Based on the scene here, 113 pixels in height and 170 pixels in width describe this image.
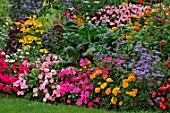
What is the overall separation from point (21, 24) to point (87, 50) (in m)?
1.95

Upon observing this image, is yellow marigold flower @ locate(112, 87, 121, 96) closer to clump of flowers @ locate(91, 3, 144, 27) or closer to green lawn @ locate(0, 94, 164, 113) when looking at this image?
green lawn @ locate(0, 94, 164, 113)

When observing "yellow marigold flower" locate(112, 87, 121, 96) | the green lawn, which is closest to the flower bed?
"yellow marigold flower" locate(112, 87, 121, 96)

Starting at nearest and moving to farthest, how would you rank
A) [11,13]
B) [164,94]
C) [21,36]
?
[164,94]
[21,36]
[11,13]

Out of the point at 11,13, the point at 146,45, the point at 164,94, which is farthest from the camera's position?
the point at 11,13

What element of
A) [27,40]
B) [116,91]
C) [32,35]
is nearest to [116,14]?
[32,35]

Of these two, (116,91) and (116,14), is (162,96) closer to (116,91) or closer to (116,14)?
(116,91)

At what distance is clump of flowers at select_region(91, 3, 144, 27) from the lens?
10094mm

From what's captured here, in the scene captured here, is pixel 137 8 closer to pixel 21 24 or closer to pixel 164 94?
pixel 21 24

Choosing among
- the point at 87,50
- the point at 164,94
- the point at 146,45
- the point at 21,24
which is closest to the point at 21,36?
the point at 21,24

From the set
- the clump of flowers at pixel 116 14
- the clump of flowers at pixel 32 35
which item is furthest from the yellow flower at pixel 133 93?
the clump of flowers at pixel 116 14

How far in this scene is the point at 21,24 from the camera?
30.6 feet

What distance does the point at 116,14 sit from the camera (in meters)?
10.4

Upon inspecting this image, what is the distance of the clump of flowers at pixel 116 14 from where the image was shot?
10.1 m

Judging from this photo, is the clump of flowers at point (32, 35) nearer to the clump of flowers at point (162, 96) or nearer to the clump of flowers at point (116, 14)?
the clump of flowers at point (116, 14)
